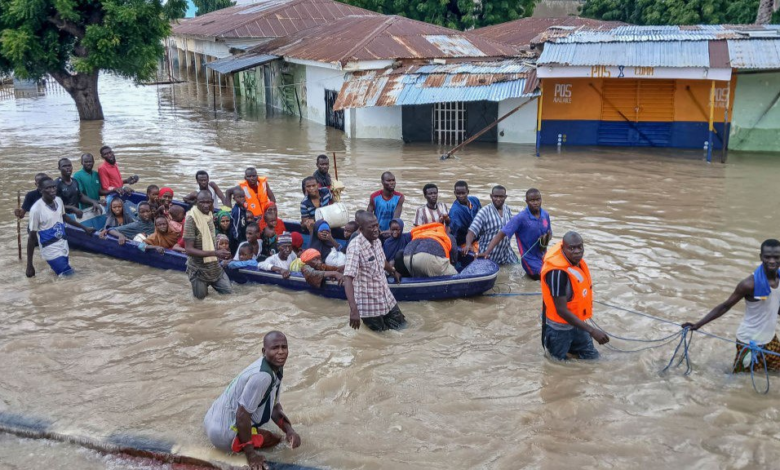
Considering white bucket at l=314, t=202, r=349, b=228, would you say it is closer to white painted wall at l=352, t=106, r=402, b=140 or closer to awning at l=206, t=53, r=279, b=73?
white painted wall at l=352, t=106, r=402, b=140

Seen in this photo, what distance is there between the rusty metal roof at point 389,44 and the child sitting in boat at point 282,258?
11776 mm

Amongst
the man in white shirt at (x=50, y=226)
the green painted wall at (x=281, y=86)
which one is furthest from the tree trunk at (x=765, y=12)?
the man in white shirt at (x=50, y=226)

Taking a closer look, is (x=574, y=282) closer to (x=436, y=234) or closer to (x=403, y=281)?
(x=403, y=281)

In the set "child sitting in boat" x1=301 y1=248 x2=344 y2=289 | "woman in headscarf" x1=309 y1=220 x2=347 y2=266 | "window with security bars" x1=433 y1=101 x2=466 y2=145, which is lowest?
"child sitting in boat" x1=301 y1=248 x2=344 y2=289

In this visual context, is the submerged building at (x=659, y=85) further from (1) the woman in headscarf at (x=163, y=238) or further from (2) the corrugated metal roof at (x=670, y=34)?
(1) the woman in headscarf at (x=163, y=238)

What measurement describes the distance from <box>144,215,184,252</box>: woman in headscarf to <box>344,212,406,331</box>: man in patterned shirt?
3489mm

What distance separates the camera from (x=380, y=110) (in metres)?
21.2

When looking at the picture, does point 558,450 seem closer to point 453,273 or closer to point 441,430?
point 441,430

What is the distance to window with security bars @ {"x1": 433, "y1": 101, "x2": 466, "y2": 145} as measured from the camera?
20.9 m

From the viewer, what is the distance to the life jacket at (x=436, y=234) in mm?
9086

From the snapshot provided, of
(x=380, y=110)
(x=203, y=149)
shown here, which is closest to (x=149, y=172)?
(x=203, y=149)

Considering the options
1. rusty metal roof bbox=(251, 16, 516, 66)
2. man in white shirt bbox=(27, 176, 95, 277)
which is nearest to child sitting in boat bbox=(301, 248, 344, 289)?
man in white shirt bbox=(27, 176, 95, 277)

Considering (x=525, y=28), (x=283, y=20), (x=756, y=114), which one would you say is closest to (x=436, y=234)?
(x=756, y=114)

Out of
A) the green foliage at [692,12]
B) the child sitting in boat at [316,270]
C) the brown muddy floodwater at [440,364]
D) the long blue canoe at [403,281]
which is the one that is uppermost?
the green foliage at [692,12]
